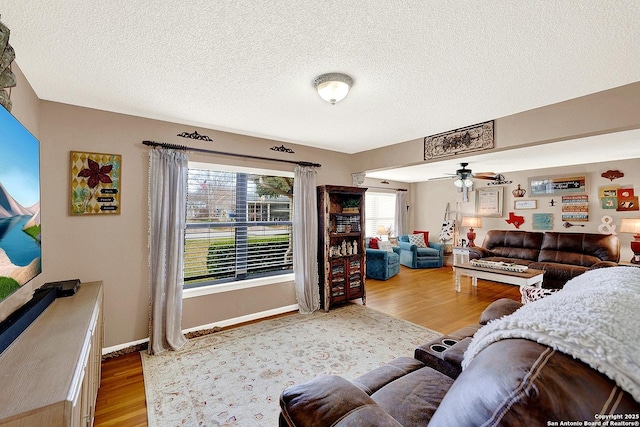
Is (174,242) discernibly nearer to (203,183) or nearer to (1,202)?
(203,183)

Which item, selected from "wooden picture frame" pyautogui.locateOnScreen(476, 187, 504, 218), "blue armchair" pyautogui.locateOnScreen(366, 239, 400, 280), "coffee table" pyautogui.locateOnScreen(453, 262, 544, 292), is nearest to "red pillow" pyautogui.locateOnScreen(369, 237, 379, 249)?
"blue armchair" pyautogui.locateOnScreen(366, 239, 400, 280)

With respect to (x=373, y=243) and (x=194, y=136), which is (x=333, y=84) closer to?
(x=194, y=136)

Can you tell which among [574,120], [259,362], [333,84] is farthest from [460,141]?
→ [259,362]

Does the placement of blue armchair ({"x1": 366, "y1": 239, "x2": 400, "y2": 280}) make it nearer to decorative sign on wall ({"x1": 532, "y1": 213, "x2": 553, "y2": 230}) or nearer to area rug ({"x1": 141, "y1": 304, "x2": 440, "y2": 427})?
area rug ({"x1": 141, "y1": 304, "x2": 440, "y2": 427})

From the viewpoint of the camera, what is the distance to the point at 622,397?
565 mm

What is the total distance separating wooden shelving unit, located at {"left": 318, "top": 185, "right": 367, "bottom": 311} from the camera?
395 cm

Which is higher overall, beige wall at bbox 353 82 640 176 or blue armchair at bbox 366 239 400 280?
beige wall at bbox 353 82 640 176

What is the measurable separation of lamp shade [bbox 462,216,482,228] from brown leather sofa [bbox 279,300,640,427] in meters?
6.35

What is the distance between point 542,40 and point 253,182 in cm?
324

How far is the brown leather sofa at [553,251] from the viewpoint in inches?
181

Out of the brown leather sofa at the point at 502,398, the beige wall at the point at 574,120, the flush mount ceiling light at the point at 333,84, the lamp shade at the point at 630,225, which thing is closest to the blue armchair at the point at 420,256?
the lamp shade at the point at 630,225

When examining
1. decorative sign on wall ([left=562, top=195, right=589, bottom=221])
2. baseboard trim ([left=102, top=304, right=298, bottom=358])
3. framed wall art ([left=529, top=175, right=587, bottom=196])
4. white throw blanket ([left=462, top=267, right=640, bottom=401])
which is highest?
framed wall art ([left=529, top=175, right=587, bottom=196])

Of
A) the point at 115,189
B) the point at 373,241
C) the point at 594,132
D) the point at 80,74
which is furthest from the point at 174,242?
the point at 373,241

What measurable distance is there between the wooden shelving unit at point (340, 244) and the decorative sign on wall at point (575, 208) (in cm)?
456
